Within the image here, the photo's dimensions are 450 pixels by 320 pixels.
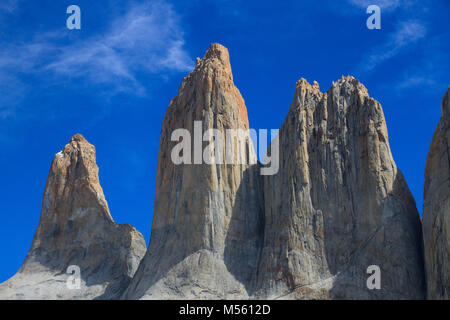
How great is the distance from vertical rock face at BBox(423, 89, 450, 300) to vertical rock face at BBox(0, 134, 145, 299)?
892 inches

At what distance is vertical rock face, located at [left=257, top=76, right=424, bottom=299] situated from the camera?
3984 cm

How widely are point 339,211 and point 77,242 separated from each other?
79.3 ft

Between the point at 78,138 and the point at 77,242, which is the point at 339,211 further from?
the point at 78,138

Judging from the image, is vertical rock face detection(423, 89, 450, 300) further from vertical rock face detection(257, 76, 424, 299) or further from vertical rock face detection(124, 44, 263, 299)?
vertical rock face detection(124, 44, 263, 299)

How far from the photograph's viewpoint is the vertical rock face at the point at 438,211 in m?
36.2

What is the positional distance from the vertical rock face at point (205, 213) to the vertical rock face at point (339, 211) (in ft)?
5.32

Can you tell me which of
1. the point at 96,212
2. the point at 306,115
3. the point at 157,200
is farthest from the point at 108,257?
the point at 306,115

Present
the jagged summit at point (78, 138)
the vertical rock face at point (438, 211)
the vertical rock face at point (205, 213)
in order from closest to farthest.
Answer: the vertical rock face at point (438, 211) → the vertical rock face at point (205, 213) → the jagged summit at point (78, 138)

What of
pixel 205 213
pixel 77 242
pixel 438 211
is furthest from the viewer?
pixel 77 242

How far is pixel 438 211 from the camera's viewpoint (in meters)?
37.0

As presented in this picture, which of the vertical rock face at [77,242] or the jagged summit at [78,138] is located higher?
the jagged summit at [78,138]

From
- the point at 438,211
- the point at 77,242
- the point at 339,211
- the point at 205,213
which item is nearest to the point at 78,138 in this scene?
the point at 77,242

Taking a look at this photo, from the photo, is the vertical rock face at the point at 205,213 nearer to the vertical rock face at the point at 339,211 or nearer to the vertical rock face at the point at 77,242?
the vertical rock face at the point at 339,211

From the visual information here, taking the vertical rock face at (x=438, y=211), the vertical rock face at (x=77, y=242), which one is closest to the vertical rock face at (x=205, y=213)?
the vertical rock face at (x=77, y=242)
